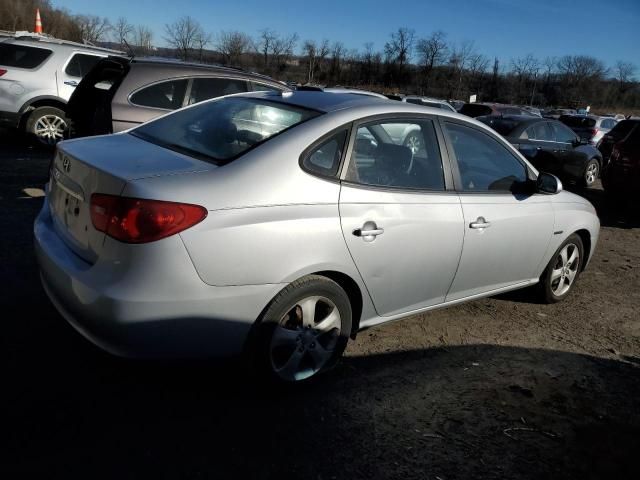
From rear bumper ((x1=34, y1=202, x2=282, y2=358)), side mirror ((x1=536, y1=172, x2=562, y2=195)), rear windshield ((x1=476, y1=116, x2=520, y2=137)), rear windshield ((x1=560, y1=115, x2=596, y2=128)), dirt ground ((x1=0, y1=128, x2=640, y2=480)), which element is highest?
side mirror ((x1=536, y1=172, x2=562, y2=195))

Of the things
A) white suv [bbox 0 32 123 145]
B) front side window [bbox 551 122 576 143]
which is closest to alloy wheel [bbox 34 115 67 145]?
white suv [bbox 0 32 123 145]

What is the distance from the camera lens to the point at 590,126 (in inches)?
743

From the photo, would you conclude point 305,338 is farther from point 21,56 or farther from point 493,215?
point 21,56

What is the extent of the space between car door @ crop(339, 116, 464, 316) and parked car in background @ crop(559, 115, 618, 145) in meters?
16.5

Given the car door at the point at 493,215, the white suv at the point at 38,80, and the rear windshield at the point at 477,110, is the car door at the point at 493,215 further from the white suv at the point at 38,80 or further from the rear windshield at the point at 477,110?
the rear windshield at the point at 477,110

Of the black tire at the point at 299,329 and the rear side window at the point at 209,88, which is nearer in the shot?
the black tire at the point at 299,329

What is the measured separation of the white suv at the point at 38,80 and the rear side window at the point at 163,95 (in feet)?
12.6

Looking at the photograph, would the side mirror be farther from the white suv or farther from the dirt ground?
the white suv

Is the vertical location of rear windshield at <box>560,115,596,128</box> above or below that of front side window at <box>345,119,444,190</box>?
below

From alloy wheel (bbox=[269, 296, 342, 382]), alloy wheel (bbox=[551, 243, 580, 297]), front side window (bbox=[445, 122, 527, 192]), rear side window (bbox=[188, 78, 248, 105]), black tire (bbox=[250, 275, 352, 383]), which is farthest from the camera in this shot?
rear side window (bbox=[188, 78, 248, 105])

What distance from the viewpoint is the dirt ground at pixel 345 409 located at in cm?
246

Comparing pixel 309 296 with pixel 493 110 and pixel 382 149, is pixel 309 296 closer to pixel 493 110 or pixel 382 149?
pixel 382 149

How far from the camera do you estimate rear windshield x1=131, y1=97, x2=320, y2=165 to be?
302cm

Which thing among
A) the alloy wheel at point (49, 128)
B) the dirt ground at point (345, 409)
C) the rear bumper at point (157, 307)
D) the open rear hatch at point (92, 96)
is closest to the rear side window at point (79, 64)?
the alloy wheel at point (49, 128)
